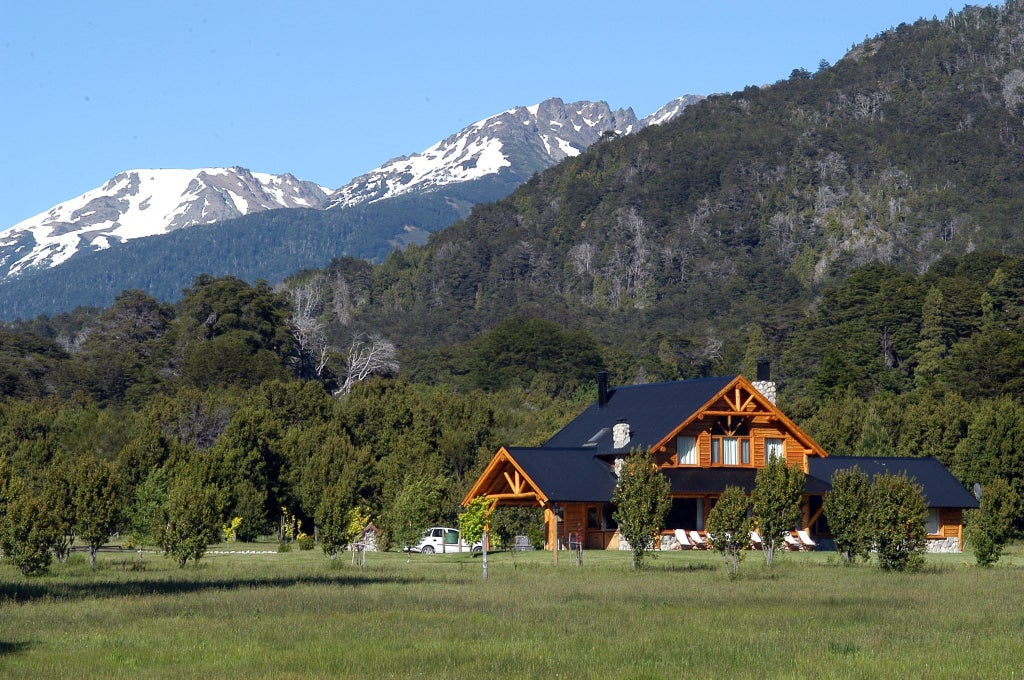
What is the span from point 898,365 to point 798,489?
85.4 metres

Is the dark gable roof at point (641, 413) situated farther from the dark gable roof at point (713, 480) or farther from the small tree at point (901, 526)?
the small tree at point (901, 526)

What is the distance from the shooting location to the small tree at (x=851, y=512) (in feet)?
131

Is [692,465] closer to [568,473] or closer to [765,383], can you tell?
[568,473]

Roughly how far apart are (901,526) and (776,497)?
3635 mm

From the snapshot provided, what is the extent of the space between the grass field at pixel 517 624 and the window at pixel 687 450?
57.4 ft

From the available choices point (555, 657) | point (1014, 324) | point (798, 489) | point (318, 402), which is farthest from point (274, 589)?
point (1014, 324)

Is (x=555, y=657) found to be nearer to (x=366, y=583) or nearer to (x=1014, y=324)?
(x=366, y=583)

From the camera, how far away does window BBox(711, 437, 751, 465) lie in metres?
56.4

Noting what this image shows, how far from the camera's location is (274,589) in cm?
3120

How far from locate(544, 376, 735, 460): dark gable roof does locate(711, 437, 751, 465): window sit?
7.04 ft

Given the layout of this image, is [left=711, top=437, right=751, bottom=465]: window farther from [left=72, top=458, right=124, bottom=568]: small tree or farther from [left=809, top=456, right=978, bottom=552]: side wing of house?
[left=72, top=458, right=124, bottom=568]: small tree

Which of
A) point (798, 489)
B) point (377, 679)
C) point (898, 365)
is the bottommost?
point (377, 679)

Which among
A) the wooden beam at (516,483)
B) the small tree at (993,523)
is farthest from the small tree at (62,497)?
the small tree at (993,523)

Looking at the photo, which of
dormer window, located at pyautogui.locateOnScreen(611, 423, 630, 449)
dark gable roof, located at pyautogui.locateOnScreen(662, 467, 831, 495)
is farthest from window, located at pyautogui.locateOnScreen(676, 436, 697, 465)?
dormer window, located at pyautogui.locateOnScreen(611, 423, 630, 449)
